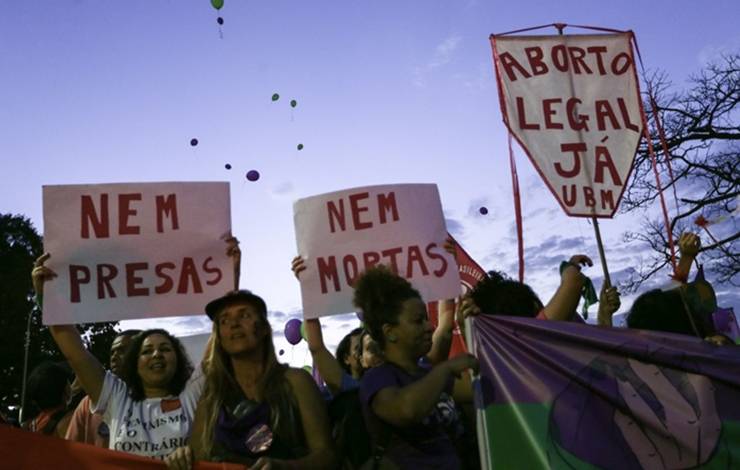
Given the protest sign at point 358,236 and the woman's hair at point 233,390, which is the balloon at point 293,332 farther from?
the woman's hair at point 233,390

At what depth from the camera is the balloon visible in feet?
35.4

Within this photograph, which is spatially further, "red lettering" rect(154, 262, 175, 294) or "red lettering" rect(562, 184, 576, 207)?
"red lettering" rect(562, 184, 576, 207)

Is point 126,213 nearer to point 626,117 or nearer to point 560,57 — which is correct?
point 560,57

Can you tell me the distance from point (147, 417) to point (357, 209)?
1.64 m

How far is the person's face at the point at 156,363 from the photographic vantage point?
3812 millimetres

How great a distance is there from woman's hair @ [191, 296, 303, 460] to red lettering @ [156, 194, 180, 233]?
0.97 meters

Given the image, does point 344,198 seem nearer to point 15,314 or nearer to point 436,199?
point 436,199

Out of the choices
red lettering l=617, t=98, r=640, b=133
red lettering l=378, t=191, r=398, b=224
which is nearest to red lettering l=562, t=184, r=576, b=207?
red lettering l=617, t=98, r=640, b=133

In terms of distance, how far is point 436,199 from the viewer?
4.63 m

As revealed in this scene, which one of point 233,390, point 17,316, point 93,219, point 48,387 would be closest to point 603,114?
point 233,390

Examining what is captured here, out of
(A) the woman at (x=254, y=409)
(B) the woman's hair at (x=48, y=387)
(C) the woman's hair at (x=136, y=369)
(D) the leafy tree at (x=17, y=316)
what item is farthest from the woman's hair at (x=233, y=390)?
(D) the leafy tree at (x=17, y=316)

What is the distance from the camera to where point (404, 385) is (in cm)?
300

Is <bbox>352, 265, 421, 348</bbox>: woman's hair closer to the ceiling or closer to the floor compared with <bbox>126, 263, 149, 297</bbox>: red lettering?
closer to the floor

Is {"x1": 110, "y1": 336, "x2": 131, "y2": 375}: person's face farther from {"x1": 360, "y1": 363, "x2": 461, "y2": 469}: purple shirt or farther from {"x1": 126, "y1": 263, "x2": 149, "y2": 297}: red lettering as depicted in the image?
{"x1": 360, "y1": 363, "x2": 461, "y2": 469}: purple shirt
